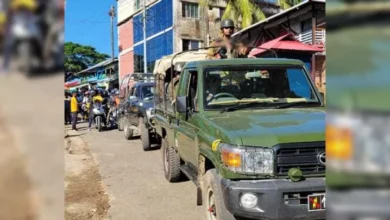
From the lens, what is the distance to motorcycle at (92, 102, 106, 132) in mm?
15875

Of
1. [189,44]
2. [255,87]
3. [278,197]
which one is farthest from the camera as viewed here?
[189,44]

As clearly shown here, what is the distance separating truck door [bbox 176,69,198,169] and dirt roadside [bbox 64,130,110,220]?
1.22 m

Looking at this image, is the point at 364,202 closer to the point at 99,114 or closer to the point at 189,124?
the point at 189,124

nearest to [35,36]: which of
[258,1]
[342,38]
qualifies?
[342,38]

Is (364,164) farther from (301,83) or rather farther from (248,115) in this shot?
(301,83)

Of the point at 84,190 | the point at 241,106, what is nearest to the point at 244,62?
the point at 241,106

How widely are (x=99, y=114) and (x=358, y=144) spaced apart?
15196 mm

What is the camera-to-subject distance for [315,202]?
11.0 feet

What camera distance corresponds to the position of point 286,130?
3.50 m

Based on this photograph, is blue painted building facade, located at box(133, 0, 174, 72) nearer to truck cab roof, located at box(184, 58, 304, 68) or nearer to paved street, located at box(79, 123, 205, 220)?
paved street, located at box(79, 123, 205, 220)

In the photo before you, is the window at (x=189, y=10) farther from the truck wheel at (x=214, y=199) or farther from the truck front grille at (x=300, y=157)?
the truck front grille at (x=300, y=157)

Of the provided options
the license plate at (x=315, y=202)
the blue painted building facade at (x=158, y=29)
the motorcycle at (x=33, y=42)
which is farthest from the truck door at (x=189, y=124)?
the blue painted building facade at (x=158, y=29)

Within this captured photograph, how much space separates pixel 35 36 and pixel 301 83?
401 cm

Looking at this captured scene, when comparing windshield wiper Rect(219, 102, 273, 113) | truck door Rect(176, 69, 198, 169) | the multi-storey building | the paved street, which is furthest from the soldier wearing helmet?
the multi-storey building
